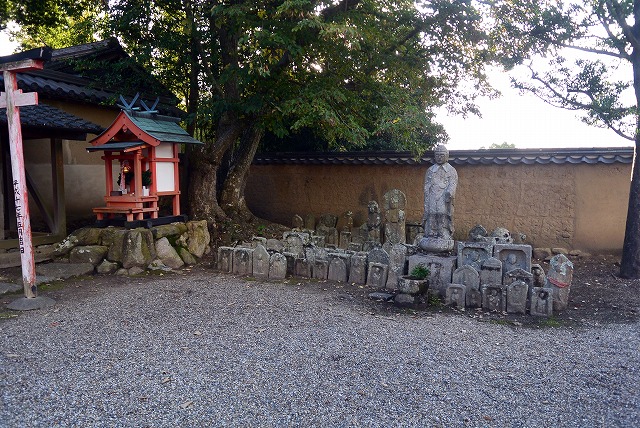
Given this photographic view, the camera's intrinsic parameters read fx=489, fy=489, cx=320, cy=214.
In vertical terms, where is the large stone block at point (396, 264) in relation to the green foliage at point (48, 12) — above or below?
below

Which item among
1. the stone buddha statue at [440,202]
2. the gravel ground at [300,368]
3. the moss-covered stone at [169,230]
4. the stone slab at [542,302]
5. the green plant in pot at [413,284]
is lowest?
the gravel ground at [300,368]

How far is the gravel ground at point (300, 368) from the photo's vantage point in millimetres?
3748

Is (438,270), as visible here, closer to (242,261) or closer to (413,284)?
(413,284)

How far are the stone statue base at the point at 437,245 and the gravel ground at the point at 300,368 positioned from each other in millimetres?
1428

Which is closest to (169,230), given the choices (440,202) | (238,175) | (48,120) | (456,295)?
(48,120)

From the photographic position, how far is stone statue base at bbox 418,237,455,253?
7654 mm

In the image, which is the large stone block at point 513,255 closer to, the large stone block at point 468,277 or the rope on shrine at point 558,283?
the rope on shrine at point 558,283

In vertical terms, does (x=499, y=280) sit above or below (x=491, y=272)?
below

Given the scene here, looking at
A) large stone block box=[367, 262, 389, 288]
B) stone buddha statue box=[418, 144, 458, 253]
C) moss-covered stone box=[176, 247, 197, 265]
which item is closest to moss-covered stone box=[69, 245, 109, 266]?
moss-covered stone box=[176, 247, 197, 265]

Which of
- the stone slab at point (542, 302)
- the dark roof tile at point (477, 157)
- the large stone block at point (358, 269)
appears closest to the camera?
the stone slab at point (542, 302)

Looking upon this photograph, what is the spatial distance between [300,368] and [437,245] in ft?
12.5

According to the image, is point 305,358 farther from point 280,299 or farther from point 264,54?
point 264,54

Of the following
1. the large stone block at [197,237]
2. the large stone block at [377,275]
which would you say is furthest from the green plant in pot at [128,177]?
the large stone block at [377,275]

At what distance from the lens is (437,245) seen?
768cm
